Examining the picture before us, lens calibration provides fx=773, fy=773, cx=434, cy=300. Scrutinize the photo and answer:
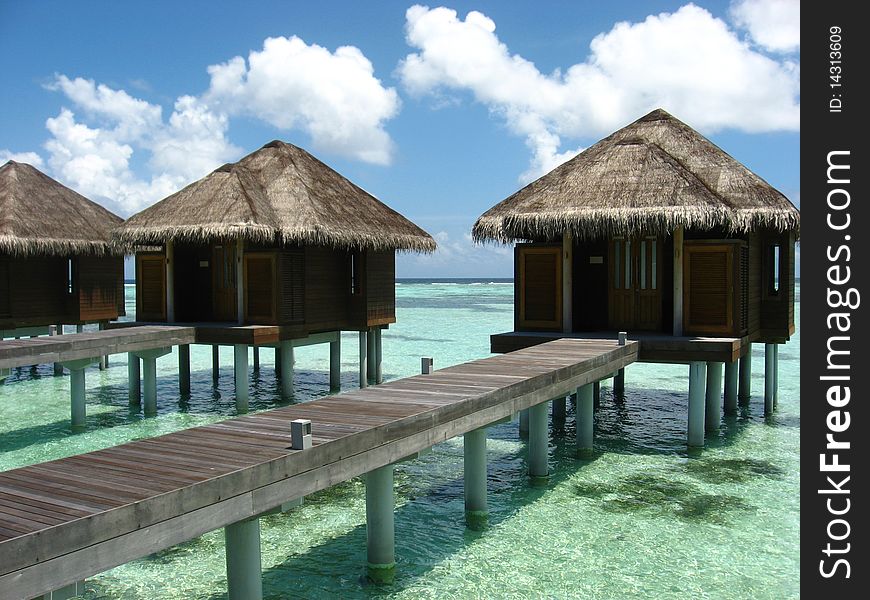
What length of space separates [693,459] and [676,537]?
331 cm

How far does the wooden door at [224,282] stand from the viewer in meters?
14.8

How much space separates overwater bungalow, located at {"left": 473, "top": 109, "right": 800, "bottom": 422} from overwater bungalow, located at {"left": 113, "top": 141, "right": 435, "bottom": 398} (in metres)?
3.93

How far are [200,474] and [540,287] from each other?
26.4ft

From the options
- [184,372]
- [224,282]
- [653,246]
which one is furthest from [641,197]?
[184,372]

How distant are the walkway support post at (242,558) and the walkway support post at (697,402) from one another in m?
7.58

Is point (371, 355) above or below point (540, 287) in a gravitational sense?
below

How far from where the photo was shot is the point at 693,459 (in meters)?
10.6

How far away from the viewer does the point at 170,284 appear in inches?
581

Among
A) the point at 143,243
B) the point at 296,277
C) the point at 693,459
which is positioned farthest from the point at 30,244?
the point at 693,459

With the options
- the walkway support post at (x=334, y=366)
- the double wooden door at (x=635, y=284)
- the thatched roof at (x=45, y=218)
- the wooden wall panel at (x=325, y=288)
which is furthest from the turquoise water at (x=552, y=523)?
the thatched roof at (x=45, y=218)

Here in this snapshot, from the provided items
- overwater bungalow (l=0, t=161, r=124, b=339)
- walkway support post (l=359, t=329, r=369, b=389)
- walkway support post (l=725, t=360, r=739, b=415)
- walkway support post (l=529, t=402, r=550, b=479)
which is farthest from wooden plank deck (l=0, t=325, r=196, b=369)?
walkway support post (l=725, t=360, r=739, b=415)

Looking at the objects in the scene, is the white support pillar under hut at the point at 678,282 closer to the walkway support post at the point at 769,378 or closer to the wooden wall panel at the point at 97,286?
the walkway support post at the point at 769,378

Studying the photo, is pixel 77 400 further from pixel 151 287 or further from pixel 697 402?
pixel 697 402
